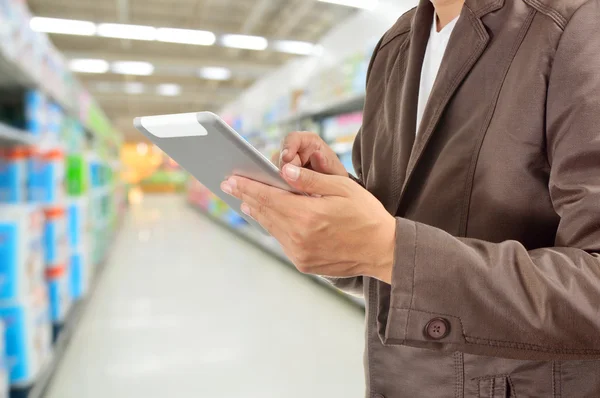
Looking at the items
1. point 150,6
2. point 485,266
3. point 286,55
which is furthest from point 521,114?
point 286,55

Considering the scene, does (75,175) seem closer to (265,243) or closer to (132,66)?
(265,243)

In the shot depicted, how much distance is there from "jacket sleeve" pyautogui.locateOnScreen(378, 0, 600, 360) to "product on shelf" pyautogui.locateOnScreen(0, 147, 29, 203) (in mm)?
2653

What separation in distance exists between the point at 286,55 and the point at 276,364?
10.8 metres

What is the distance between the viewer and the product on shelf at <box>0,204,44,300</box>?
2.03 meters

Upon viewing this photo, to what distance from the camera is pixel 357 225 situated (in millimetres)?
565

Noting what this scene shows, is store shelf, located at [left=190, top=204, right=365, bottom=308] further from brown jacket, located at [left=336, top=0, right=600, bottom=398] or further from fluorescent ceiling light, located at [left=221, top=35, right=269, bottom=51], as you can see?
fluorescent ceiling light, located at [left=221, top=35, right=269, bottom=51]

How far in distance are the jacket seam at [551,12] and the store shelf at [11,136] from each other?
2022 millimetres

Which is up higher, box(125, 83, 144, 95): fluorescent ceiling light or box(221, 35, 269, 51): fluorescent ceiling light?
box(125, 83, 144, 95): fluorescent ceiling light

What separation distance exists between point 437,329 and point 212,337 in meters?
2.95

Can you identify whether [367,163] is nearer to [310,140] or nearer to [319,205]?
[310,140]

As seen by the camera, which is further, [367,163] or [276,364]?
[276,364]

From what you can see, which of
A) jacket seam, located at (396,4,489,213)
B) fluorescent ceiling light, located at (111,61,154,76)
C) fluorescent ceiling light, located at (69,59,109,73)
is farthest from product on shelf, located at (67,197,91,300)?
fluorescent ceiling light, located at (111,61,154,76)

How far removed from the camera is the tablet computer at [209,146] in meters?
0.61

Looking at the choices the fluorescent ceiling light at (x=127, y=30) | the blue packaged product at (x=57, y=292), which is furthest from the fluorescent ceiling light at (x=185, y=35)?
the blue packaged product at (x=57, y=292)
